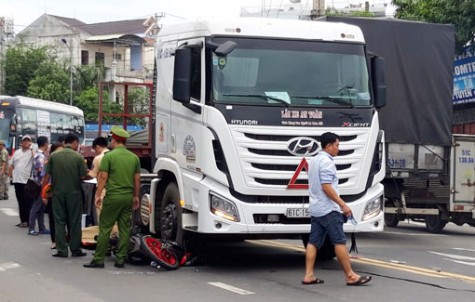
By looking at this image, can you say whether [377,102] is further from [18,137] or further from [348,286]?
[18,137]

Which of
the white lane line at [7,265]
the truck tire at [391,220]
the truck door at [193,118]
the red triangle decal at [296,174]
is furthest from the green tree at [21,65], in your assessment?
the red triangle decal at [296,174]

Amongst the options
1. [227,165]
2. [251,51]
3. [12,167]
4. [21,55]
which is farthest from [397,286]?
[21,55]

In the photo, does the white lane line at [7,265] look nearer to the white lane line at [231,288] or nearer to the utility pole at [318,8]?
the white lane line at [231,288]

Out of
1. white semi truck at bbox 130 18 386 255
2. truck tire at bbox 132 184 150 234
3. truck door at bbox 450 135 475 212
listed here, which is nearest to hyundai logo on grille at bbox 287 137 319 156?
white semi truck at bbox 130 18 386 255

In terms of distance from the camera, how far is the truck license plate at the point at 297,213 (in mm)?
11102

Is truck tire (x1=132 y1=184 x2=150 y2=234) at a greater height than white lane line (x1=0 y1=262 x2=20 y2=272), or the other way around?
truck tire (x1=132 y1=184 x2=150 y2=234)

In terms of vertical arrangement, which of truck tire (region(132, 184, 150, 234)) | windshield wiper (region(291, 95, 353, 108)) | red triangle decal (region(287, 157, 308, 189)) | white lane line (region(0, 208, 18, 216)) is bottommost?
white lane line (region(0, 208, 18, 216))

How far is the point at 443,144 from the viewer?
16797 millimetres

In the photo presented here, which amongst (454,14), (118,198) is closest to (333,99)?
(118,198)

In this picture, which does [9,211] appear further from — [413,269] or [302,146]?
[413,269]

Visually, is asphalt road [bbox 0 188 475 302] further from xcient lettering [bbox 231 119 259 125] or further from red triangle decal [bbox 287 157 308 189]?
xcient lettering [bbox 231 119 259 125]

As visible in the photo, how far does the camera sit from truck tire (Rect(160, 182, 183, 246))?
11758mm

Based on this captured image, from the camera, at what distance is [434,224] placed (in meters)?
19.4

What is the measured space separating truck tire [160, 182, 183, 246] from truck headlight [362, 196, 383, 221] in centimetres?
238
